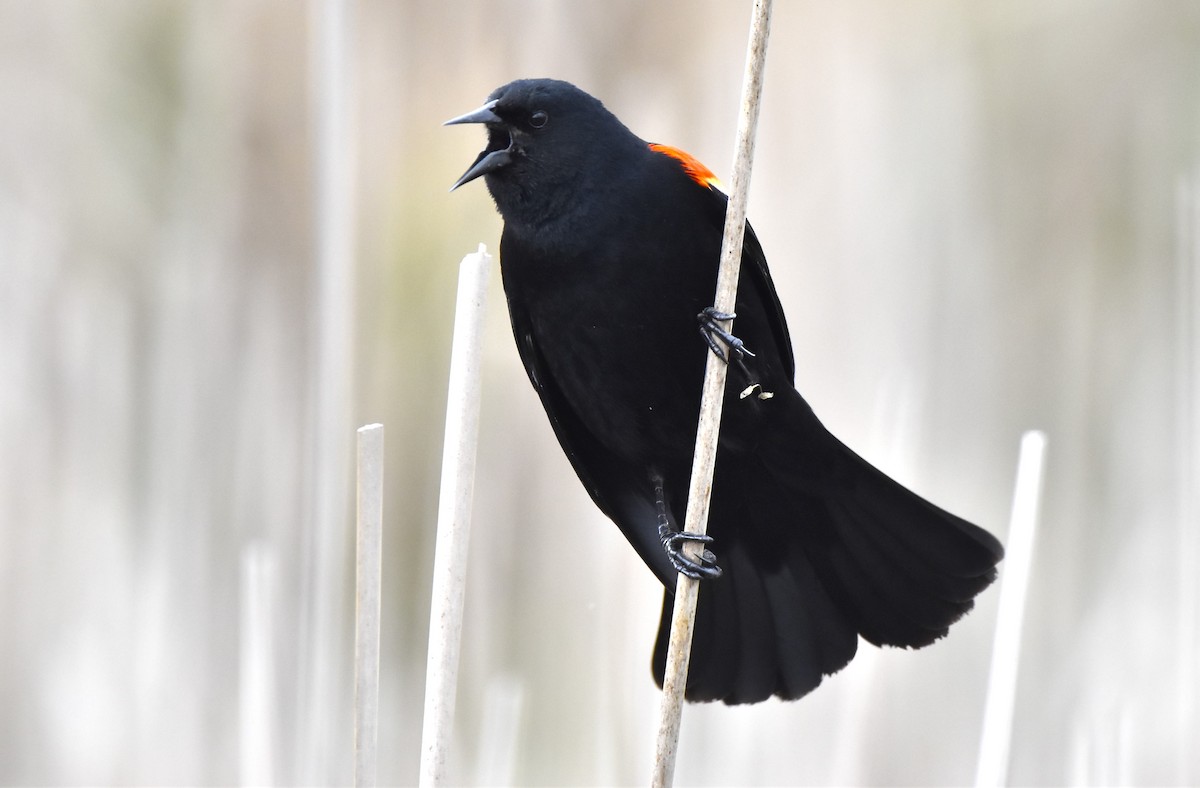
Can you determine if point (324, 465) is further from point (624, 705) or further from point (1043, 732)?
point (1043, 732)

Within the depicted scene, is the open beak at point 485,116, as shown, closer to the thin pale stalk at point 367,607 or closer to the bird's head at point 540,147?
the bird's head at point 540,147

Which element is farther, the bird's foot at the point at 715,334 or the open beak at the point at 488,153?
the open beak at the point at 488,153

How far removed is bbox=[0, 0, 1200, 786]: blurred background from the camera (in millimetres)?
2293

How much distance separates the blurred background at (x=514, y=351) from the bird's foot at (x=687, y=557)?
1.48 ft

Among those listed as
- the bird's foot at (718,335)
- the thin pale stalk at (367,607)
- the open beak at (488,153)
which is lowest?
the thin pale stalk at (367,607)

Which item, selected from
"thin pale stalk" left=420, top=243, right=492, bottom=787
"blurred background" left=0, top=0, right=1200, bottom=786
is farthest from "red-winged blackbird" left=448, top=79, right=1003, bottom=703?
"thin pale stalk" left=420, top=243, right=492, bottom=787

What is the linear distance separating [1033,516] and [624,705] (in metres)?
0.81

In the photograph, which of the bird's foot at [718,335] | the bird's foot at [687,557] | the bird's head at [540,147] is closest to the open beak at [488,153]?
the bird's head at [540,147]

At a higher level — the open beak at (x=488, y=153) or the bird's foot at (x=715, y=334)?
the open beak at (x=488, y=153)

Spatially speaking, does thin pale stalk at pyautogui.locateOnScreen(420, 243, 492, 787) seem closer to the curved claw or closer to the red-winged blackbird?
the curved claw

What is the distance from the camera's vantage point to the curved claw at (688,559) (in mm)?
1486

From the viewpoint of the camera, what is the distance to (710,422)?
56.7 inches

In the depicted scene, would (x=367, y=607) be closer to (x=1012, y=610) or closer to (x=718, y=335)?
(x=718, y=335)

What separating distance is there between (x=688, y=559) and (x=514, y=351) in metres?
1.02
